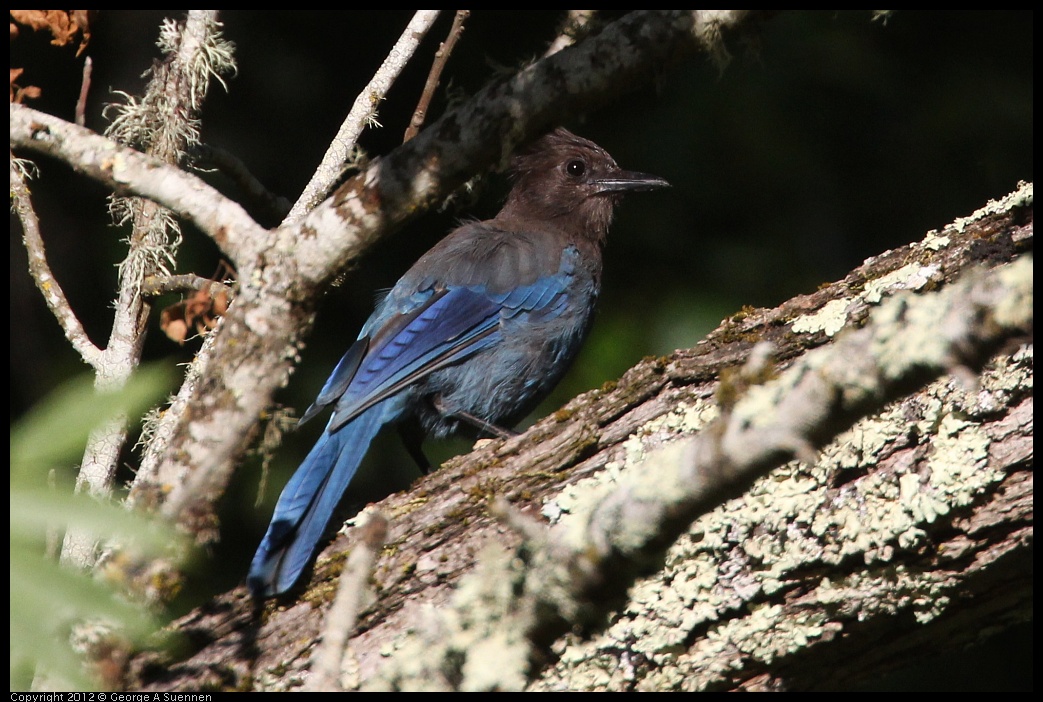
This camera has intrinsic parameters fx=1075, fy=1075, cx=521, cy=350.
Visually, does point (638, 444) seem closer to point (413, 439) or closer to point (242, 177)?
point (242, 177)

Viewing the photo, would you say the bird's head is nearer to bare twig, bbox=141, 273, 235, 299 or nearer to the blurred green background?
the blurred green background

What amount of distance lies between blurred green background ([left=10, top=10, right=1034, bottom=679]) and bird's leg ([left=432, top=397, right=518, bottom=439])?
2.15 ft

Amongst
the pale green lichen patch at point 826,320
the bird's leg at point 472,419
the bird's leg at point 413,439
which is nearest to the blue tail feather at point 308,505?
the bird's leg at point 472,419

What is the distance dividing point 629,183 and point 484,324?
106 centimetres

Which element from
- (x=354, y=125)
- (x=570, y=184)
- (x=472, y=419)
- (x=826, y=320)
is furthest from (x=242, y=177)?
(x=826, y=320)

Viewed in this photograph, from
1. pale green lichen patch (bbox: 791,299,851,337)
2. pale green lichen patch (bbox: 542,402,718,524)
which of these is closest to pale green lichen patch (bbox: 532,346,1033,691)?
pale green lichen patch (bbox: 542,402,718,524)

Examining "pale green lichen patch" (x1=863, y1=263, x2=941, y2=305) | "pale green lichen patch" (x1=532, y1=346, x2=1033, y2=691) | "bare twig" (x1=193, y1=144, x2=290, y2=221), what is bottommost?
"pale green lichen patch" (x1=532, y1=346, x2=1033, y2=691)

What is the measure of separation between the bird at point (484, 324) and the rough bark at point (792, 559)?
735 millimetres

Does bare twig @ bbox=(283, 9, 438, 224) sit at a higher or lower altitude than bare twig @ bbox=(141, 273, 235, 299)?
higher

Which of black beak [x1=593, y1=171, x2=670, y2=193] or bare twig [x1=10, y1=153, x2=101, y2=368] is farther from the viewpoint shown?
black beak [x1=593, y1=171, x2=670, y2=193]

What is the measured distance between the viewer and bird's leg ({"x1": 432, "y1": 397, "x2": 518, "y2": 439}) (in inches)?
163

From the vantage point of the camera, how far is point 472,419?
13.6 feet

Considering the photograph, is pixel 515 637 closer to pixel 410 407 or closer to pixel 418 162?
pixel 418 162

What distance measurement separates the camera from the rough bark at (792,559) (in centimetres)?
237
